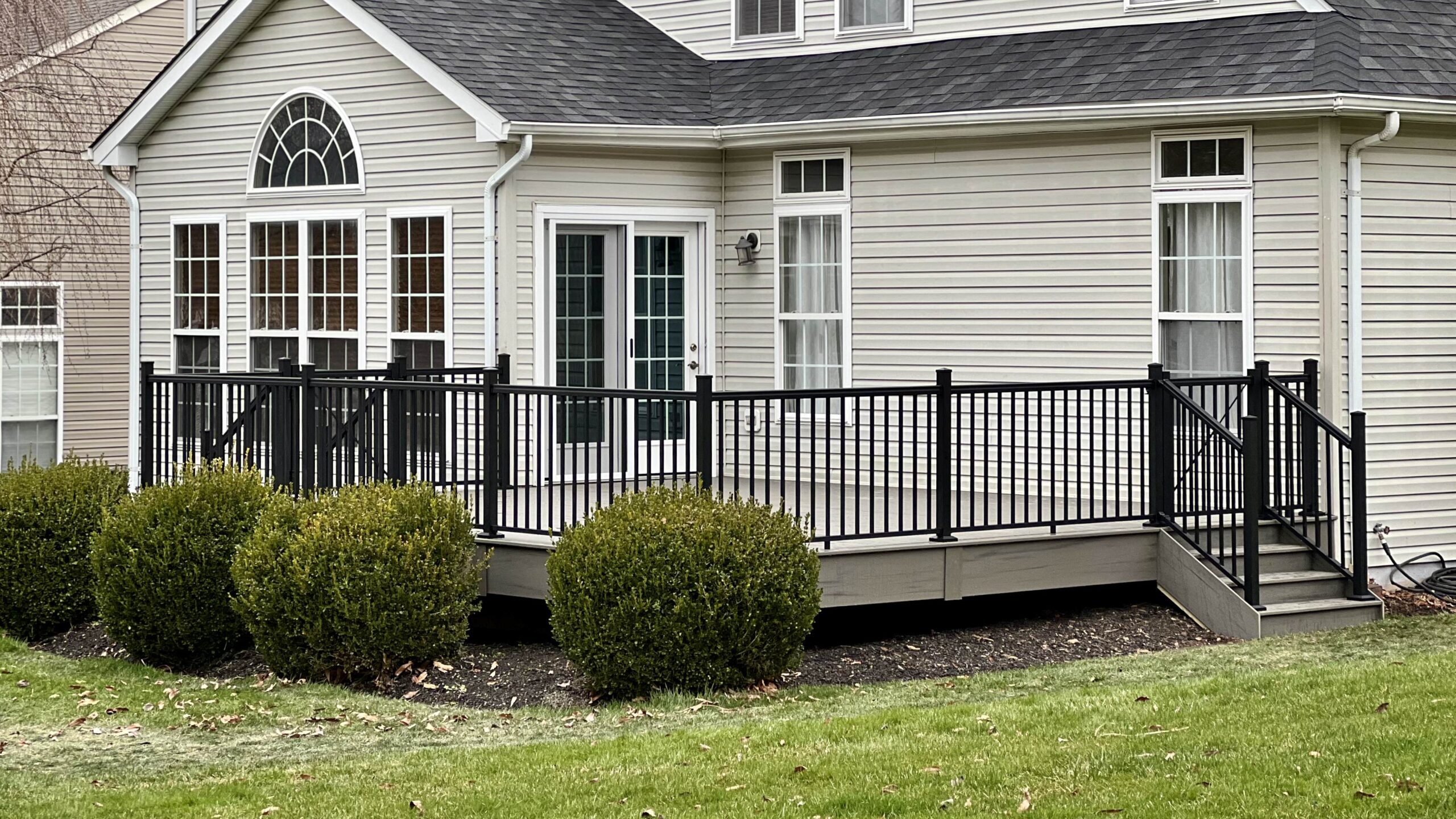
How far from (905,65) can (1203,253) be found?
3.08 meters

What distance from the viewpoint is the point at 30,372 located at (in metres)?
19.1

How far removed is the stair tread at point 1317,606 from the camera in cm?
1031

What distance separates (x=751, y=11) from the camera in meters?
15.1

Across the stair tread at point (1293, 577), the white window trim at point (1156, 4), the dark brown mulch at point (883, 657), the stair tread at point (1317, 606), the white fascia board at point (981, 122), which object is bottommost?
the dark brown mulch at point (883, 657)

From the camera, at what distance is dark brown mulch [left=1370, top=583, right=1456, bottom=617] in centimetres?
1106

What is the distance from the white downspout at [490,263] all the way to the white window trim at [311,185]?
60.6 inches

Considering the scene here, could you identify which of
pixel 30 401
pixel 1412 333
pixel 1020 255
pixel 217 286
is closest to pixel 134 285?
pixel 217 286

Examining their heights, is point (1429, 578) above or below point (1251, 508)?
below

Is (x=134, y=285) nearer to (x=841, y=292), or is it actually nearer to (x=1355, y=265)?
(x=841, y=292)

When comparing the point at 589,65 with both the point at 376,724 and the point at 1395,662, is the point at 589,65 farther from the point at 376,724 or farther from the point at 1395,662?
the point at 1395,662

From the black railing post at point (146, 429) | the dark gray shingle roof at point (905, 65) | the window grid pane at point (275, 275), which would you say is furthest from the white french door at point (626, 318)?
the black railing post at point (146, 429)

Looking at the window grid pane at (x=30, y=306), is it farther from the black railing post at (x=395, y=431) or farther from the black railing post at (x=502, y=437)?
the black railing post at (x=502, y=437)

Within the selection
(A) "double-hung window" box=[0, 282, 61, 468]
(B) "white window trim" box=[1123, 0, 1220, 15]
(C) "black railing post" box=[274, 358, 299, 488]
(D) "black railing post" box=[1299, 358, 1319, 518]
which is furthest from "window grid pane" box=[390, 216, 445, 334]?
(A) "double-hung window" box=[0, 282, 61, 468]

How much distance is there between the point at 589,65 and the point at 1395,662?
8.11 meters
